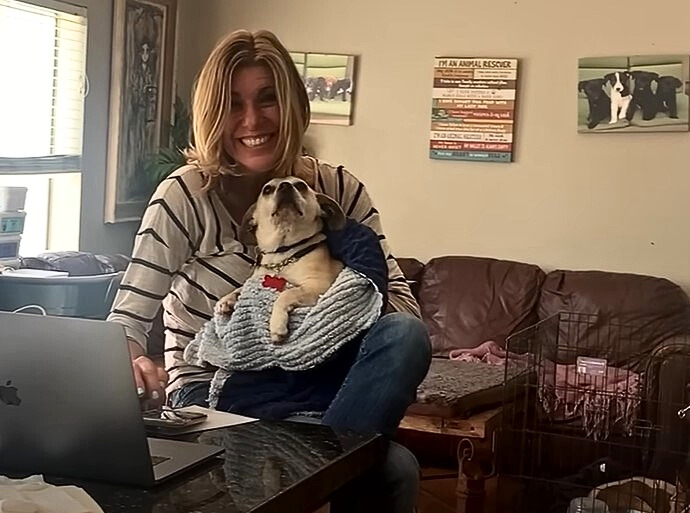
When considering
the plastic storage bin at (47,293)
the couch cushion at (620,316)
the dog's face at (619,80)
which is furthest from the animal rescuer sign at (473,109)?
the plastic storage bin at (47,293)

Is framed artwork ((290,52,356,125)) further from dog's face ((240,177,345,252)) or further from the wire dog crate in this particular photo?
dog's face ((240,177,345,252))

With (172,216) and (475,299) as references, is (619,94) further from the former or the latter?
(172,216)

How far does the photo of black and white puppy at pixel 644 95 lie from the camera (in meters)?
4.32

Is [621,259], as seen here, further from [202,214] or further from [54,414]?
[54,414]

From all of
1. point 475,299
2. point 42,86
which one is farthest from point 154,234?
point 475,299

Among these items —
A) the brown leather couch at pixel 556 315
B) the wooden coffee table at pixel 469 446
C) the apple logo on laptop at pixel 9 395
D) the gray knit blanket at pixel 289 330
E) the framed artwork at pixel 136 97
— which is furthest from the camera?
the framed artwork at pixel 136 97

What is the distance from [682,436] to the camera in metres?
3.29

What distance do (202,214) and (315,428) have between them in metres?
0.58

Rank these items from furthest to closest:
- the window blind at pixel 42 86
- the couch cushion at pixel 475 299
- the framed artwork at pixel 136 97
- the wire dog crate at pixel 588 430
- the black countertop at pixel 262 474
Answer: the framed artwork at pixel 136 97 < the couch cushion at pixel 475 299 < the window blind at pixel 42 86 < the wire dog crate at pixel 588 430 < the black countertop at pixel 262 474

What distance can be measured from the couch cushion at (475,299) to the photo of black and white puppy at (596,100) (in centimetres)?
68

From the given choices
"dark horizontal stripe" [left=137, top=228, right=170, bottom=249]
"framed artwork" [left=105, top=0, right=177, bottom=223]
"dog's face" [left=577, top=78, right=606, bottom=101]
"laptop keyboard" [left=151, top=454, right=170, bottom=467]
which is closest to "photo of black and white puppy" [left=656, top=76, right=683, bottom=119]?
"dog's face" [left=577, top=78, right=606, bottom=101]

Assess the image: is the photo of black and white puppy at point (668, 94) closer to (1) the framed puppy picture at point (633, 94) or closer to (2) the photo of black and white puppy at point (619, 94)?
(1) the framed puppy picture at point (633, 94)

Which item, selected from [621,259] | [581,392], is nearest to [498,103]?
[621,259]

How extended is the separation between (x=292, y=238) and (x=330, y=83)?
9.50 ft
